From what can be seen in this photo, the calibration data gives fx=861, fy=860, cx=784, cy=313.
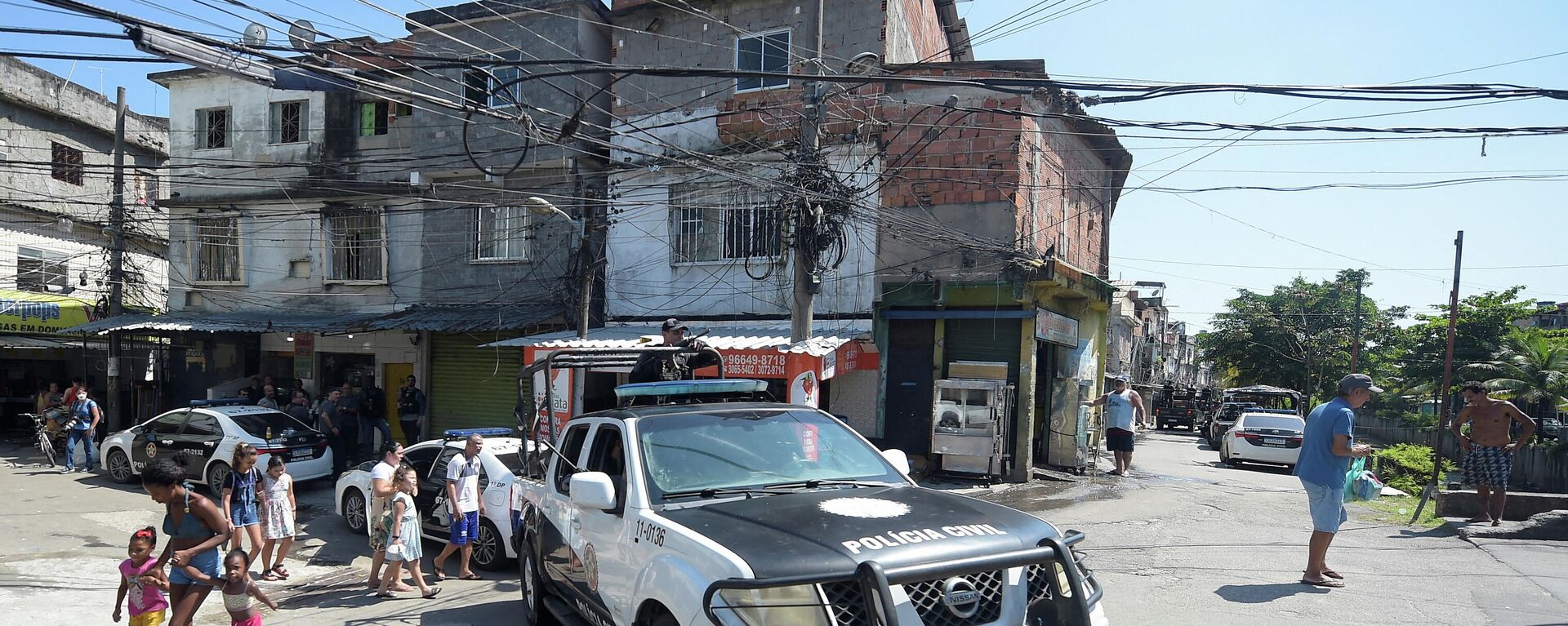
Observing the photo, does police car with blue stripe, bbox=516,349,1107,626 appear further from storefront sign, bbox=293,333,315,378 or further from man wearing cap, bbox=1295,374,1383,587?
storefront sign, bbox=293,333,315,378

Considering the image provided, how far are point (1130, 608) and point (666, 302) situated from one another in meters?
11.3

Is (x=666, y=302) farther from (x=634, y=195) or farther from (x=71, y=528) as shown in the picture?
(x=71, y=528)

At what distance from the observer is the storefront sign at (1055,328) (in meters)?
14.2

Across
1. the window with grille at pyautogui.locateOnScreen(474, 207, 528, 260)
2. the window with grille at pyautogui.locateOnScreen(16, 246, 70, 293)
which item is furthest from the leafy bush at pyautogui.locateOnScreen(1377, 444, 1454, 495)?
the window with grille at pyautogui.locateOnScreen(16, 246, 70, 293)

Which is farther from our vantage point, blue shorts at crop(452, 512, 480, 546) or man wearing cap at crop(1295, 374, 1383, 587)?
blue shorts at crop(452, 512, 480, 546)

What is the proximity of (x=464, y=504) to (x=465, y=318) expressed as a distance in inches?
365

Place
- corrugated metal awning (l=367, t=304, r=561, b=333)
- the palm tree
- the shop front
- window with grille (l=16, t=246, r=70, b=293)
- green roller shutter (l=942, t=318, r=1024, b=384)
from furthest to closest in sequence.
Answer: window with grille (l=16, t=246, r=70, b=293), the palm tree, corrugated metal awning (l=367, t=304, r=561, b=333), green roller shutter (l=942, t=318, r=1024, b=384), the shop front

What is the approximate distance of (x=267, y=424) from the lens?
44.0 feet

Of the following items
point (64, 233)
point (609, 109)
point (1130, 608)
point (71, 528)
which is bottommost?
point (71, 528)

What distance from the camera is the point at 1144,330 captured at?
5841 centimetres

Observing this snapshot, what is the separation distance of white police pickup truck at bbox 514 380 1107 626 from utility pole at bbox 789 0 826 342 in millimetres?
5092

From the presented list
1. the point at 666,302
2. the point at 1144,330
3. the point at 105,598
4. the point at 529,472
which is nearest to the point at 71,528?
the point at 105,598

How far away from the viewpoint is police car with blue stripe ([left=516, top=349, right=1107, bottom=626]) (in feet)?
11.5

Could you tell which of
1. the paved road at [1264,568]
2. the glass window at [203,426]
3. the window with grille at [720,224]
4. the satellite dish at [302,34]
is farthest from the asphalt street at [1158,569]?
the window with grille at [720,224]
